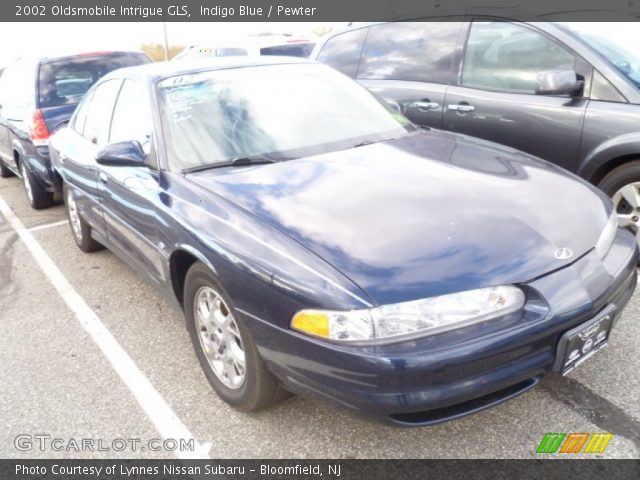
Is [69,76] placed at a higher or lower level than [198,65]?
lower

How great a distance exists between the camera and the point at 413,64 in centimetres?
471

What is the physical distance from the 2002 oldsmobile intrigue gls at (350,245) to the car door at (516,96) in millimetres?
929

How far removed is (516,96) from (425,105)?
0.79m

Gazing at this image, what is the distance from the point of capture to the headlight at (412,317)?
5.93 ft

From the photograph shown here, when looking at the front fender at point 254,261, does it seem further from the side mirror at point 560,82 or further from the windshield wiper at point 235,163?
the side mirror at point 560,82

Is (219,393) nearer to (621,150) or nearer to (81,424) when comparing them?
(81,424)

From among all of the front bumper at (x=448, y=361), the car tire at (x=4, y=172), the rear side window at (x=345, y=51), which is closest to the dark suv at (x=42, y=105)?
the car tire at (x=4, y=172)

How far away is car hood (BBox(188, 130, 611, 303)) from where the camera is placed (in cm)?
191

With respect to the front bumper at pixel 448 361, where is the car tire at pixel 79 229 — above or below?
below

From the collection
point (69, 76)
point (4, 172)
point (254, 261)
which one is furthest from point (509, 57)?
point (4, 172)

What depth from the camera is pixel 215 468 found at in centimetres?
225

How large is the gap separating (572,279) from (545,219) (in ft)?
1.00

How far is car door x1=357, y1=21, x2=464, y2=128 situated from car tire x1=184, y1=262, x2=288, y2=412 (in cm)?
243

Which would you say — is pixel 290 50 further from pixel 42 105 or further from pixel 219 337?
pixel 219 337
